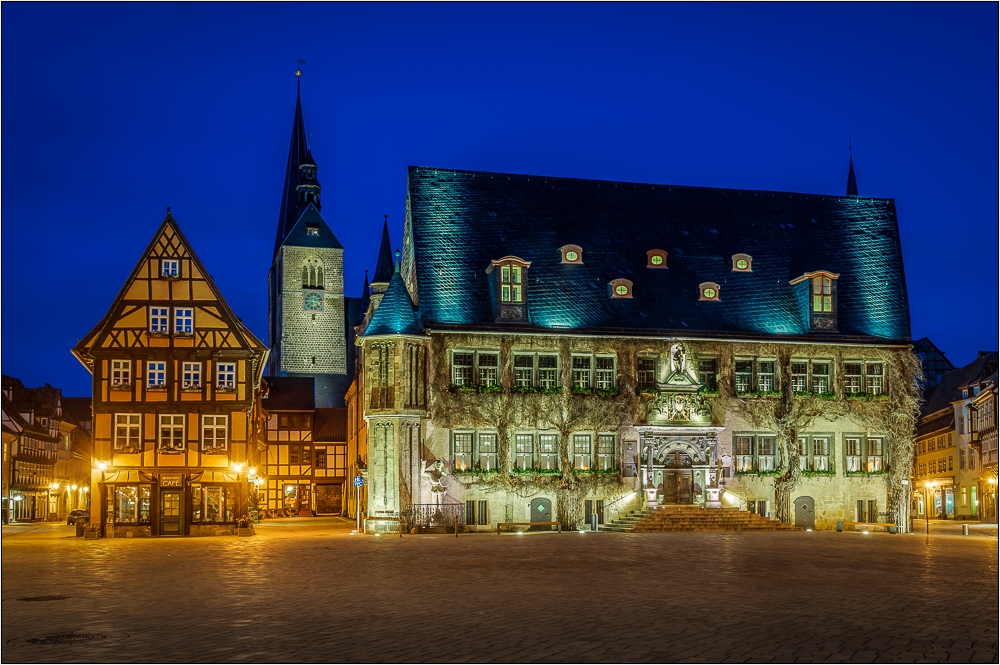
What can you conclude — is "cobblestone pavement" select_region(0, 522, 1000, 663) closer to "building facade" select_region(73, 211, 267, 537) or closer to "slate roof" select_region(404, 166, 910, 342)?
"building facade" select_region(73, 211, 267, 537)

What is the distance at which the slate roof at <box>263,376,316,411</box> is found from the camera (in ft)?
237

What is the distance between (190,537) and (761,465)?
70.7ft

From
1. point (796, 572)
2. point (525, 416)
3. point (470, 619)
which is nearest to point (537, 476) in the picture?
point (525, 416)

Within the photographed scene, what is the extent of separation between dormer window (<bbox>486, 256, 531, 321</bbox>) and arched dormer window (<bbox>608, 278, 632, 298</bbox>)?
3935mm

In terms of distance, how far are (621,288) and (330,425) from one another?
3081cm

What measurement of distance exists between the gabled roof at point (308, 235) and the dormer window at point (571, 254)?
61.6 meters

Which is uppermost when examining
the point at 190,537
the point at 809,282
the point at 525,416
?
the point at 809,282

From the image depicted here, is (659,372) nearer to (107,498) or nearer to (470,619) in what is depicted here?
(107,498)

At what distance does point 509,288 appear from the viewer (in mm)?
45531

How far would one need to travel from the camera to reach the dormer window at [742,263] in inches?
1961

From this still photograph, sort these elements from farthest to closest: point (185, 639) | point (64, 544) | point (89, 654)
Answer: point (64, 544)
point (185, 639)
point (89, 654)

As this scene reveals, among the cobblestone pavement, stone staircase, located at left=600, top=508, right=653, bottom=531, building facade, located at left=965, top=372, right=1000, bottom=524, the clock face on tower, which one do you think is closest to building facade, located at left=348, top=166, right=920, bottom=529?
stone staircase, located at left=600, top=508, right=653, bottom=531

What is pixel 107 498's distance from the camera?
41344 mm

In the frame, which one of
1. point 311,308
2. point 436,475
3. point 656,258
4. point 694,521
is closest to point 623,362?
point 656,258
